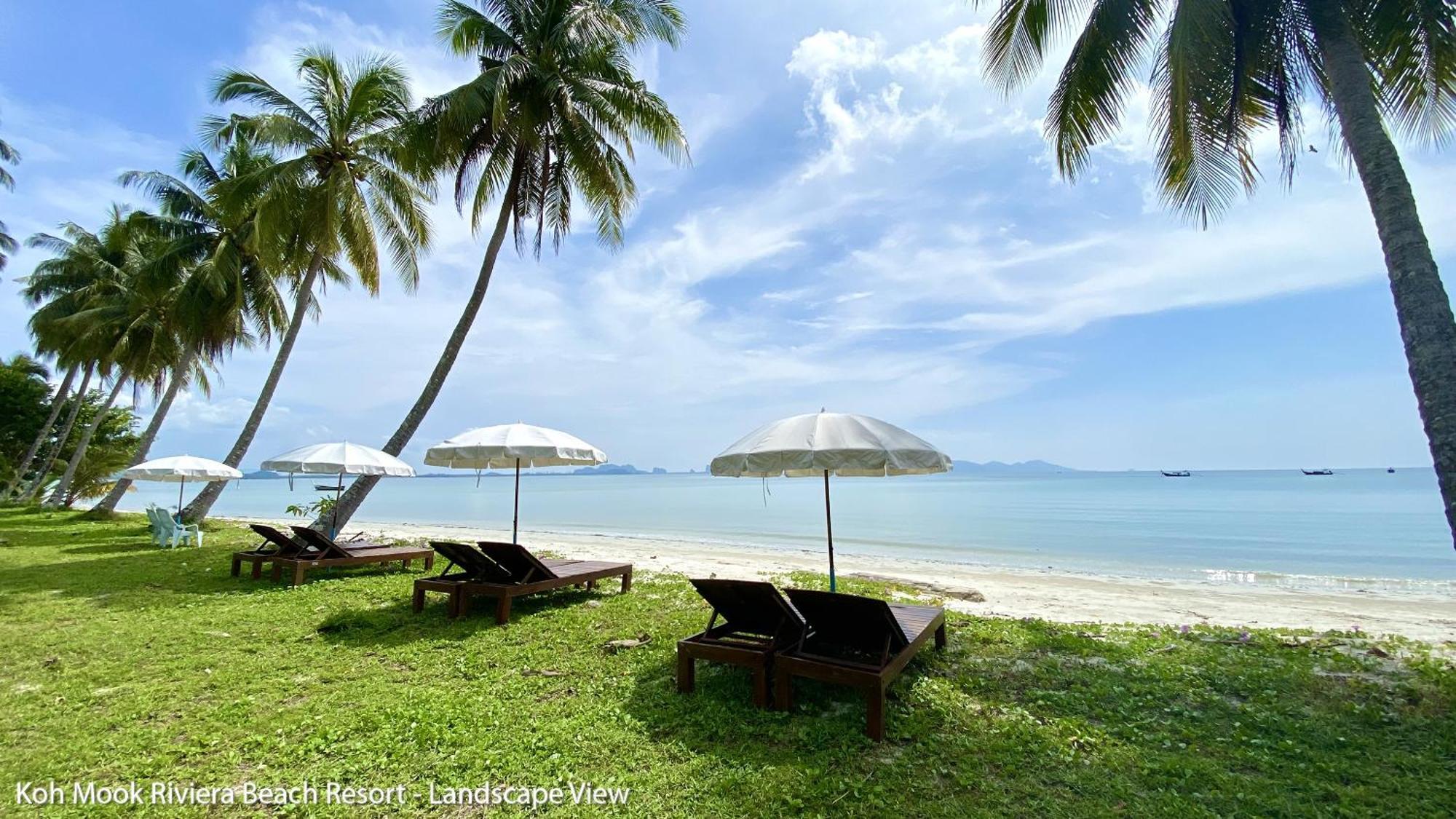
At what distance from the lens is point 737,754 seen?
11.1ft

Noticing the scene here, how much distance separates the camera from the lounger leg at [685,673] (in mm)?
4258

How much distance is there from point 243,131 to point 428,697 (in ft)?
49.7

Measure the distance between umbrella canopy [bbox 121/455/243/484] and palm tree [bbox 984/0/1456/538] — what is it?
15.0m

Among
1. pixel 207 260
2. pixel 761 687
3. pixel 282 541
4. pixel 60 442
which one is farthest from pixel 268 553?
pixel 60 442

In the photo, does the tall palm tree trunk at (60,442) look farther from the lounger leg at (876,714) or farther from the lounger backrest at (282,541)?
the lounger leg at (876,714)

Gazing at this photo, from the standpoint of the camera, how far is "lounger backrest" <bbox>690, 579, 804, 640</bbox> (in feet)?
13.5

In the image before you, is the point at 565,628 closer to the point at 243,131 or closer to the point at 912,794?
the point at 912,794

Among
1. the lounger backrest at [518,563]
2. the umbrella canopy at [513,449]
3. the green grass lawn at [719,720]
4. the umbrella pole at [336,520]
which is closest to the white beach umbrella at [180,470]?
the umbrella pole at [336,520]

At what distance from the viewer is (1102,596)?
993cm

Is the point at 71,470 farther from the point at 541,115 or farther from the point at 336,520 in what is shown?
the point at 541,115

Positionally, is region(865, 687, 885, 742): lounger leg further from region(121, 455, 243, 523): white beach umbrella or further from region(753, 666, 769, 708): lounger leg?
region(121, 455, 243, 523): white beach umbrella

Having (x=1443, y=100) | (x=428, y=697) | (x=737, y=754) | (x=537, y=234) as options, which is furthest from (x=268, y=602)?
(x=1443, y=100)

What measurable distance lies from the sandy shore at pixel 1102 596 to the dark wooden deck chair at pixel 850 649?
12.3ft

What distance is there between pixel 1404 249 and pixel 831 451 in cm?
458
